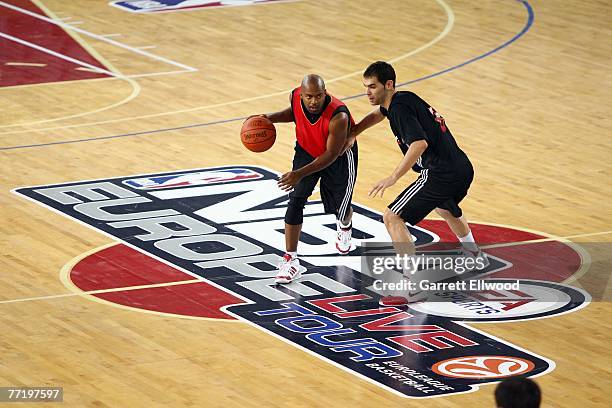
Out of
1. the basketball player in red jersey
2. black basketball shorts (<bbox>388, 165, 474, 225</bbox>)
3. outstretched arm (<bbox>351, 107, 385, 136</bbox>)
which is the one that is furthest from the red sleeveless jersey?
black basketball shorts (<bbox>388, 165, 474, 225</bbox>)

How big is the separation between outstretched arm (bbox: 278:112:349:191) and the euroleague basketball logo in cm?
98

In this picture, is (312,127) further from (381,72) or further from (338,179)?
(381,72)

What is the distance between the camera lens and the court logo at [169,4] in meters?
23.9

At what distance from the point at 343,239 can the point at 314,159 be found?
41.2 inches

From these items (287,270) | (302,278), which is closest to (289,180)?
(287,270)

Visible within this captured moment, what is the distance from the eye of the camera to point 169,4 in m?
24.3

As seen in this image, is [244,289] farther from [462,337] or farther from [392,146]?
[392,146]

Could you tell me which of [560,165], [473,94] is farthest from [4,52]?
[560,165]

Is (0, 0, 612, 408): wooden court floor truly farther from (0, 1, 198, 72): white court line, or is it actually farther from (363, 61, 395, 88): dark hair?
(363, 61, 395, 88): dark hair

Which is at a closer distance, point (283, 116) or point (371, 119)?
point (371, 119)

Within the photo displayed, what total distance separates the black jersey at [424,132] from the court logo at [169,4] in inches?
484

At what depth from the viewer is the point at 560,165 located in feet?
52.4

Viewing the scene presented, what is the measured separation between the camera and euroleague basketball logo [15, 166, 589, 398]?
424 inches

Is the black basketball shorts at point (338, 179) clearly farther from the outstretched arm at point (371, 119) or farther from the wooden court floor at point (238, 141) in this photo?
the wooden court floor at point (238, 141)
